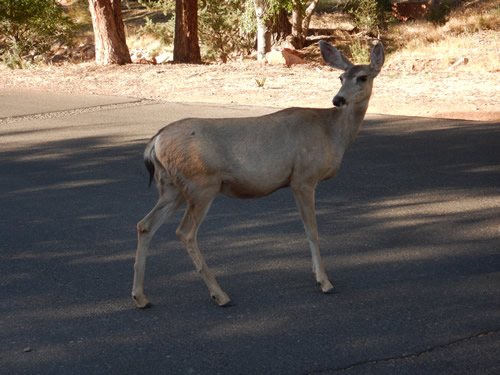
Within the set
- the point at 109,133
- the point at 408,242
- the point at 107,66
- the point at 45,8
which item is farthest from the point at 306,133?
the point at 45,8

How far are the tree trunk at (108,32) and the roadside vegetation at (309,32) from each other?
14.2ft

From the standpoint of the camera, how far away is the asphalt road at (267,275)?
4.34m

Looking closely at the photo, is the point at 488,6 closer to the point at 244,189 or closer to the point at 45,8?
the point at 45,8

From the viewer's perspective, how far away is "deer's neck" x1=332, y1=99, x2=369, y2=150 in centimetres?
564

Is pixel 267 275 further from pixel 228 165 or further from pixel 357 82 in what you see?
pixel 357 82

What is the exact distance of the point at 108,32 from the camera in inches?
916

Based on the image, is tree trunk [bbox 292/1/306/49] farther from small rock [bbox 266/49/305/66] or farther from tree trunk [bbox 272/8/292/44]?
small rock [bbox 266/49/305/66]

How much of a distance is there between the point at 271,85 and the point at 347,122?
41.4ft

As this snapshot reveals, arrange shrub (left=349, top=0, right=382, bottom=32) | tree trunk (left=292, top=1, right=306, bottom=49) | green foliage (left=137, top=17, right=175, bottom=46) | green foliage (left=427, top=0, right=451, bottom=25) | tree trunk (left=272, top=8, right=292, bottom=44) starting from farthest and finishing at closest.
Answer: green foliage (left=427, top=0, right=451, bottom=25) < green foliage (left=137, top=17, right=175, bottom=46) < shrub (left=349, top=0, right=382, bottom=32) < tree trunk (left=292, top=1, right=306, bottom=49) < tree trunk (left=272, top=8, right=292, bottom=44)

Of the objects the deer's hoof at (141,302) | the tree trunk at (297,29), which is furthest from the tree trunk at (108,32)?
the deer's hoof at (141,302)

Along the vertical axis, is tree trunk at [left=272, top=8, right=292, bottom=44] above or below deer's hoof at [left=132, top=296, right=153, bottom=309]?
below

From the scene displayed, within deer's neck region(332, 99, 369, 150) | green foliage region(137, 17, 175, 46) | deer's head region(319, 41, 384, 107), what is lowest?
green foliage region(137, 17, 175, 46)

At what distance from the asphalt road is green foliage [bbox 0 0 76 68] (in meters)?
23.5

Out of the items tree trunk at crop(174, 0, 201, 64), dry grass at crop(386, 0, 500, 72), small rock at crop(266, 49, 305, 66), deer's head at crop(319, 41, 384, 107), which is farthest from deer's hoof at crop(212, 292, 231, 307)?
tree trunk at crop(174, 0, 201, 64)
